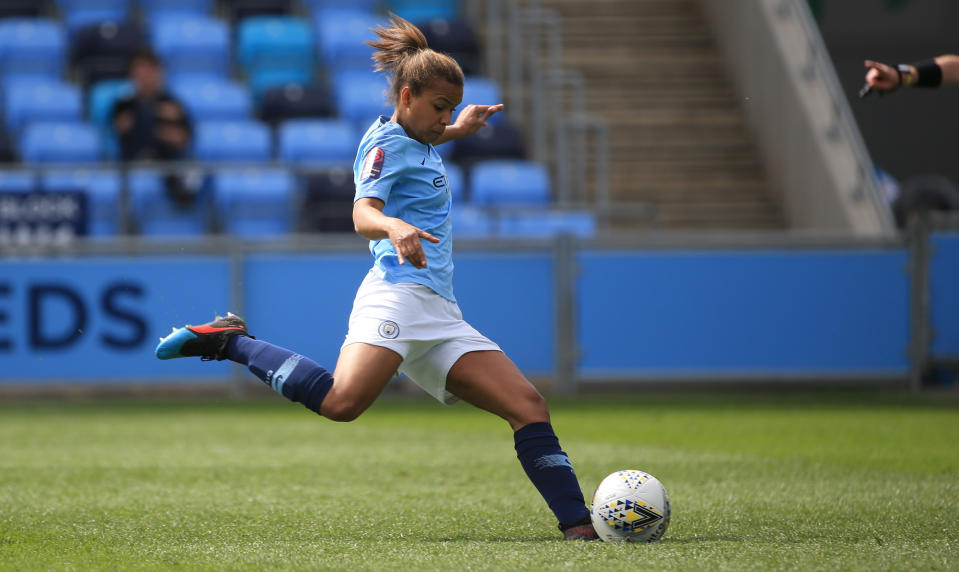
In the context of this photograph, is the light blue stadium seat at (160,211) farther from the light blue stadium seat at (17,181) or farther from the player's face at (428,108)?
the player's face at (428,108)

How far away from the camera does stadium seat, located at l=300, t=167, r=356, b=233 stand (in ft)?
45.3

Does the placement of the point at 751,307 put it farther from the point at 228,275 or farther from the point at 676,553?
the point at 676,553

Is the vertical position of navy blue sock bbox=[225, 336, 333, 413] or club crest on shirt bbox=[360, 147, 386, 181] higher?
club crest on shirt bbox=[360, 147, 386, 181]

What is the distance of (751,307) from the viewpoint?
1270 centimetres

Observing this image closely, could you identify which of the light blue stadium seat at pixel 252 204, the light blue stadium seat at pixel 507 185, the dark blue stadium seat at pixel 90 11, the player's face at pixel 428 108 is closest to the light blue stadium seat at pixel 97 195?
the light blue stadium seat at pixel 252 204

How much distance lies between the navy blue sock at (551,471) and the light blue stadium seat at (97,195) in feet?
31.4

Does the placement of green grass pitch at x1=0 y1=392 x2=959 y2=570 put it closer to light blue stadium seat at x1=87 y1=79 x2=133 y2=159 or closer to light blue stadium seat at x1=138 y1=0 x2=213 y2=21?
light blue stadium seat at x1=87 y1=79 x2=133 y2=159

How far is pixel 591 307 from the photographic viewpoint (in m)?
12.7

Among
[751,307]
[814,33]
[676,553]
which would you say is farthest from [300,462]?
[814,33]

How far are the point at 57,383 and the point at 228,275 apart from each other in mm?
1856

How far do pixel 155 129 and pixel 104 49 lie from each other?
2.74 m

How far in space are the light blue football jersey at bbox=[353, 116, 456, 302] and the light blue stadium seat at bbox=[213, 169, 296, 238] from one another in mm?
9207

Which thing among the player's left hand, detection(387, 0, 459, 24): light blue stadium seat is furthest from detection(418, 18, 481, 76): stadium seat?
the player's left hand

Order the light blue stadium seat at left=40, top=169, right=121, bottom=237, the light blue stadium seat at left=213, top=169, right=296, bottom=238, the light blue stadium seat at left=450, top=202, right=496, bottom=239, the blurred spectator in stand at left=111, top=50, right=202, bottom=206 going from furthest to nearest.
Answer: the light blue stadium seat at left=213, top=169, right=296, bottom=238 < the light blue stadium seat at left=450, top=202, right=496, bottom=239 < the light blue stadium seat at left=40, top=169, right=121, bottom=237 < the blurred spectator in stand at left=111, top=50, right=202, bottom=206
